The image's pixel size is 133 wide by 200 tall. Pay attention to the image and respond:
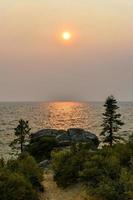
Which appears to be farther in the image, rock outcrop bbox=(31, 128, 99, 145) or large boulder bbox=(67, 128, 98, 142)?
large boulder bbox=(67, 128, 98, 142)

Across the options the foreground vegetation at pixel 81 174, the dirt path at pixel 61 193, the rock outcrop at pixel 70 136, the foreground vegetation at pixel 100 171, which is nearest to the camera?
the foreground vegetation at pixel 81 174

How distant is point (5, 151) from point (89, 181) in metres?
52.0

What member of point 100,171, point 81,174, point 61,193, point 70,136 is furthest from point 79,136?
point 100,171

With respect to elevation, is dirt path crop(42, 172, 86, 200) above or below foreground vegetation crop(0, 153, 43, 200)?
below

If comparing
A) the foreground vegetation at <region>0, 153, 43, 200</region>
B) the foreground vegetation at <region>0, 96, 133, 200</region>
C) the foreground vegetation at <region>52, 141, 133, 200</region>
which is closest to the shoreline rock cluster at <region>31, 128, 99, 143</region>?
the foreground vegetation at <region>0, 96, 133, 200</region>

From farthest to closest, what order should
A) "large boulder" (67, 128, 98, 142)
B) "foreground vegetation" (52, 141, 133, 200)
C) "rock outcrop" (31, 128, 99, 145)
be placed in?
"large boulder" (67, 128, 98, 142) → "rock outcrop" (31, 128, 99, 145) → "foreground vegetation" (52, 141, 133, 200)

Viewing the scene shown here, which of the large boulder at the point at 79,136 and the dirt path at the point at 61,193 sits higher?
the large boulder at the point at 79,136

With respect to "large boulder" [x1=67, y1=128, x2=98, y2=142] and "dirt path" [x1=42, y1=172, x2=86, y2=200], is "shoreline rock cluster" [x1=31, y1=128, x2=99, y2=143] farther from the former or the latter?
"dirt path" [x1=42, y1=172, x2=86, y2=200]

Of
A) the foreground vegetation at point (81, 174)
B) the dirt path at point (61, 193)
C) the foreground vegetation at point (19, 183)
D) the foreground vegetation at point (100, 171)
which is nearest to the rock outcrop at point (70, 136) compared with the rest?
the foreground vegetation at point (81, 174)

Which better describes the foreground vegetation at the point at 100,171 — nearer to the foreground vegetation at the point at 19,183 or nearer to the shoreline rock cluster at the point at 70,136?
the foreground vegetation at the point at 19,183

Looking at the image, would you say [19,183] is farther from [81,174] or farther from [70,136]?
[70,136]

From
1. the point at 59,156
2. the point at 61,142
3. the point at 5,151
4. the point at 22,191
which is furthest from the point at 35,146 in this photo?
the point at 22,191

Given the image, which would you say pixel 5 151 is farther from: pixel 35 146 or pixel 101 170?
pixel 101 170

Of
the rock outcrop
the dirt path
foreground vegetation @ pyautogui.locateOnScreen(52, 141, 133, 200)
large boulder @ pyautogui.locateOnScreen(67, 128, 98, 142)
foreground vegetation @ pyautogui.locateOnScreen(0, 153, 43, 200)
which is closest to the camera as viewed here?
foreground vegetation @ pyautogui.locateOnScreen(0, 153, 43, 200)
